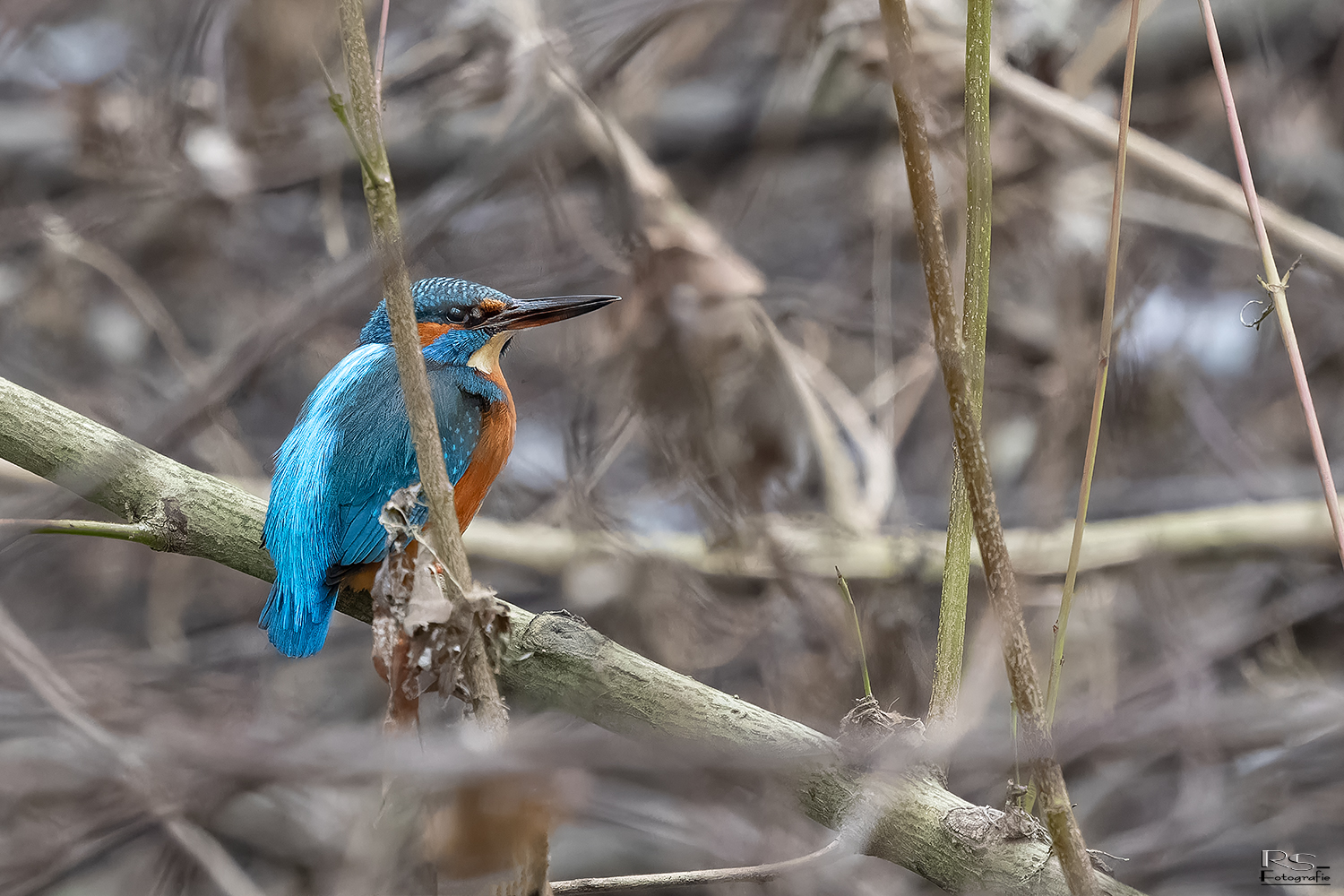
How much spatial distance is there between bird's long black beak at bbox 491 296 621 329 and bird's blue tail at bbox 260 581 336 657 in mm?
798

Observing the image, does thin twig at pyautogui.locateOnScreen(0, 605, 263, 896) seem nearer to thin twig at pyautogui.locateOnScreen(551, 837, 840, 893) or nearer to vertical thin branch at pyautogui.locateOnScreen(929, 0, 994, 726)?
thin twig at pyautogui.locateOnScreen(551, 837, 840, 893)

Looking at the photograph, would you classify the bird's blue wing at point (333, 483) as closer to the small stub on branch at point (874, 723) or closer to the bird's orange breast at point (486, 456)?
the bird's orange breast at point (486, 456)

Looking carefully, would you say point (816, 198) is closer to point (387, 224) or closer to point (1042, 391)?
point (1042, 391)

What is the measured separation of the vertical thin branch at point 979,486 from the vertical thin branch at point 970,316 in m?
0.02

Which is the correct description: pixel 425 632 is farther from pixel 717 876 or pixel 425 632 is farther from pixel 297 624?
pixel 297 624

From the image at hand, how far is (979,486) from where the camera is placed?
3.47 ft

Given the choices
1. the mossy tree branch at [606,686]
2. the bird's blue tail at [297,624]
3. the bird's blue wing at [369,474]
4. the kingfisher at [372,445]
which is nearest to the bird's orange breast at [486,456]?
Answer: the kingfisher at [372,445]

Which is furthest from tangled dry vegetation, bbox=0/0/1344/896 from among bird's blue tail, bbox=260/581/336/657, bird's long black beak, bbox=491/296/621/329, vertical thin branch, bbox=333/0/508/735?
vertical thin branch, bbox=333/0/508/735

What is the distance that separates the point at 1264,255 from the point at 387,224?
1.13 metres

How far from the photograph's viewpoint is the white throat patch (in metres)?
2.62

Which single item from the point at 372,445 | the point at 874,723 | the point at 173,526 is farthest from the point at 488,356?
the point at 874,723

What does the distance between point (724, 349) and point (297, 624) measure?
101cm

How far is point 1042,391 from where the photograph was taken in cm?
351

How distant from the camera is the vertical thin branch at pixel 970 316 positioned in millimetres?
1216
